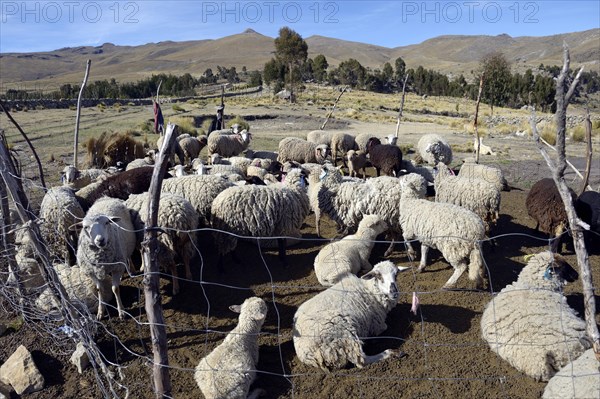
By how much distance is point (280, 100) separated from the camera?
140 ft

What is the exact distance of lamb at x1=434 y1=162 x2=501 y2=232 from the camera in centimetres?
789

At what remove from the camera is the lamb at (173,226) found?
20.2 feet

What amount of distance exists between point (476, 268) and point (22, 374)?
17.5 ft

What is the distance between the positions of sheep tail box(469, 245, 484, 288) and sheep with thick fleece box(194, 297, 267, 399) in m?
2.91

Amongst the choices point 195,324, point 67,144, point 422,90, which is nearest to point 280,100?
point 67,144

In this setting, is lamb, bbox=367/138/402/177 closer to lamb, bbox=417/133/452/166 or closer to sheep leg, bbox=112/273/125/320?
lamb, bbox=417/133/452/166

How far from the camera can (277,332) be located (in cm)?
541

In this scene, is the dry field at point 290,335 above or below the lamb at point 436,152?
below

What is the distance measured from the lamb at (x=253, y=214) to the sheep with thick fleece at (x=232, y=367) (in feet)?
7.65

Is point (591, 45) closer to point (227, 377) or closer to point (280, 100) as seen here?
point (280, 100)

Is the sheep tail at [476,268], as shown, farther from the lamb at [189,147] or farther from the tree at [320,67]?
the tree at [320,67]

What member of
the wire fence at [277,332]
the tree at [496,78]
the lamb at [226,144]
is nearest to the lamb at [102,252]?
the wire fence at [277,332]

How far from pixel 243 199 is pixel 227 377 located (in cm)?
337

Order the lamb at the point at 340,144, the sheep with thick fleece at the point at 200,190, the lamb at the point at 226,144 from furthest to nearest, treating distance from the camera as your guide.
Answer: the lamb at the point at 340,144
the lamb at the point at 226,144
the sheep with thick fleece at the point at 200,190
